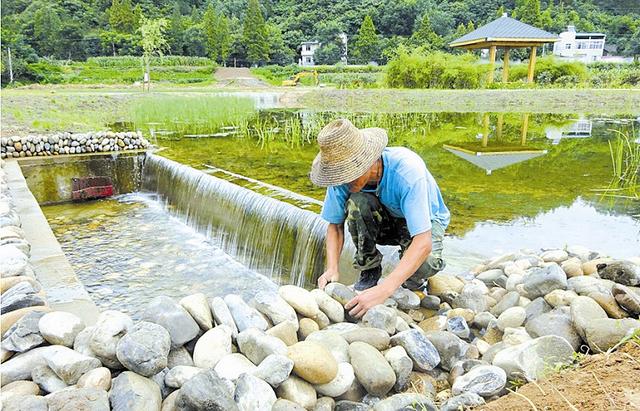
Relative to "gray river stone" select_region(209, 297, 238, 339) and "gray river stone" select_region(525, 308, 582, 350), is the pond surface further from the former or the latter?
"gray river stone" select_region(209, 297, 238, 339)

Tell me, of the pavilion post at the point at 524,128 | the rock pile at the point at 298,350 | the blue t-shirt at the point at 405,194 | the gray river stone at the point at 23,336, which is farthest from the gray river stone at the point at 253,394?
the pavilion post at the point at 524,128

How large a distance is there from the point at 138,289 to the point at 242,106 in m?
11.9

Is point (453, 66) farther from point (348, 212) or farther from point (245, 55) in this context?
point (245, 55)

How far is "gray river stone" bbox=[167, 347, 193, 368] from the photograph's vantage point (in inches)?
58.6

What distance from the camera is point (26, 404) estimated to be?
1182 mm

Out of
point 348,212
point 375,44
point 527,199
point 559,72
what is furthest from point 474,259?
point 375,44

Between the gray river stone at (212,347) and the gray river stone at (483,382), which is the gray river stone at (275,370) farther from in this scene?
the gray river stone at (483,382)

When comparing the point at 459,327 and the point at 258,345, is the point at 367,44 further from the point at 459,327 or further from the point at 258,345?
the point at 258,345

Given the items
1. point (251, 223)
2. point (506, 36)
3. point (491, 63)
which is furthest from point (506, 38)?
point (251, 223)

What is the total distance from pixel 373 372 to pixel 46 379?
3.25 feet

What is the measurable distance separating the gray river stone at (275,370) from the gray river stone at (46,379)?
58 centimetres

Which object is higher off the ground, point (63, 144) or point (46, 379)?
point (63, 144)

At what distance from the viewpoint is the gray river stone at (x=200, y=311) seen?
5.30 feet

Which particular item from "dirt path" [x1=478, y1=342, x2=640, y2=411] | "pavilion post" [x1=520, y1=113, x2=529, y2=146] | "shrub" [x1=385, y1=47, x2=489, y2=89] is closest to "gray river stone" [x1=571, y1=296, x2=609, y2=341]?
"dirt path" [x1=478, y1=342, x2=640, y2=411]
